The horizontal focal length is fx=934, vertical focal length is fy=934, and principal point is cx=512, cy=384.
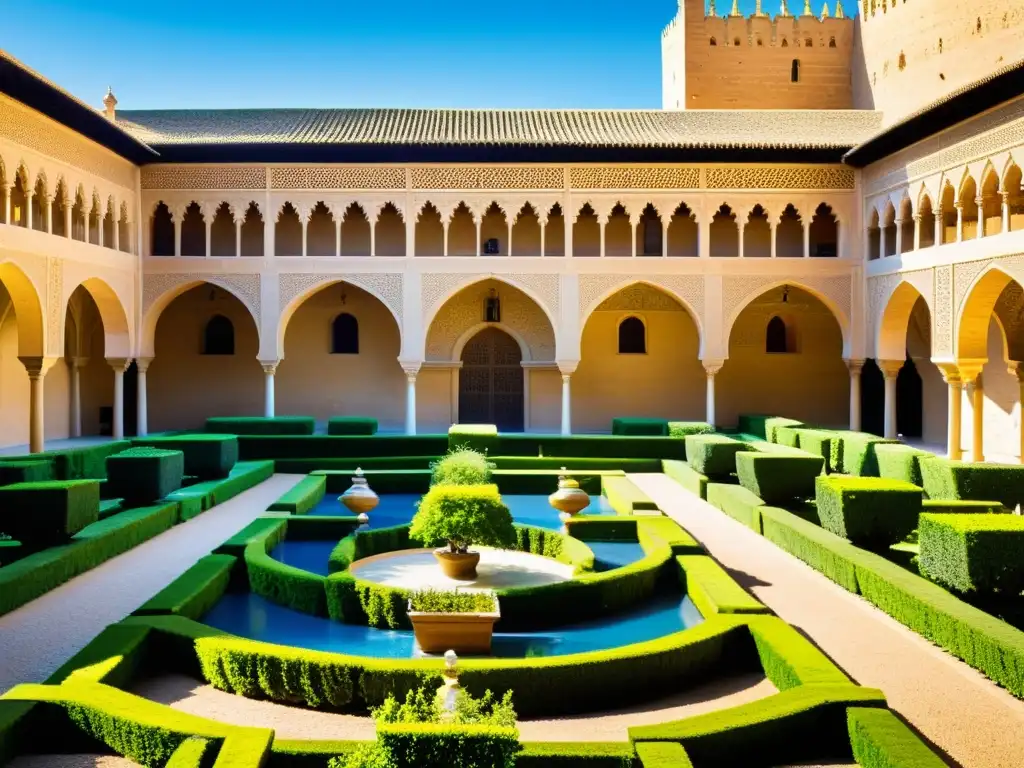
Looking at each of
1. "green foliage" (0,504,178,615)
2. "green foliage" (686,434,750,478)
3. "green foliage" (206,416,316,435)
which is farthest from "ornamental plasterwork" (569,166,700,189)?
"green foliage" (0,504,178,615)

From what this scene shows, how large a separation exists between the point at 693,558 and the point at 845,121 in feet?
61.3

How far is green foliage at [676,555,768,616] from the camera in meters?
8.20

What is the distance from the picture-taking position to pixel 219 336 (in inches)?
1010

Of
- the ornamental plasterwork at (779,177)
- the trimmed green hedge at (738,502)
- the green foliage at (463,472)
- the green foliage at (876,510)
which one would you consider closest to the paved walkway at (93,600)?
the green foliage at (463,472)

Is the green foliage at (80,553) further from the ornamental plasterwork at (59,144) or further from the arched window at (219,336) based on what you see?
the arched window at (219,336)

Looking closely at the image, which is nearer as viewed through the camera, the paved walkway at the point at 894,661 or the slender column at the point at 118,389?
the paved walkway at the point at 894,661

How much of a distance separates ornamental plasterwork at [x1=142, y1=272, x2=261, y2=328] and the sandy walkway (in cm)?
1621

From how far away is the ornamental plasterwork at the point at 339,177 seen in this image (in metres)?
22.4

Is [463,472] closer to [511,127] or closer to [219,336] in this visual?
[511,127]

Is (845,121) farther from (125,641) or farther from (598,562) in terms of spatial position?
(125,641)

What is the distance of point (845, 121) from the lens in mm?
25062

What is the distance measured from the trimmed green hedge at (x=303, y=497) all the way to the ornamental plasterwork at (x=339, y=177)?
28.2ft

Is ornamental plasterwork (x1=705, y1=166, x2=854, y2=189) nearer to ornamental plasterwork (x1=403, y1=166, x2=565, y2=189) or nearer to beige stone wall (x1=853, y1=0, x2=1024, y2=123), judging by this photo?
beige stone wall (x1=853, y1=0, x2=1024, y2=123)

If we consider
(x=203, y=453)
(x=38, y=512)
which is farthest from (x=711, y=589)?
(x=203, y=453)
